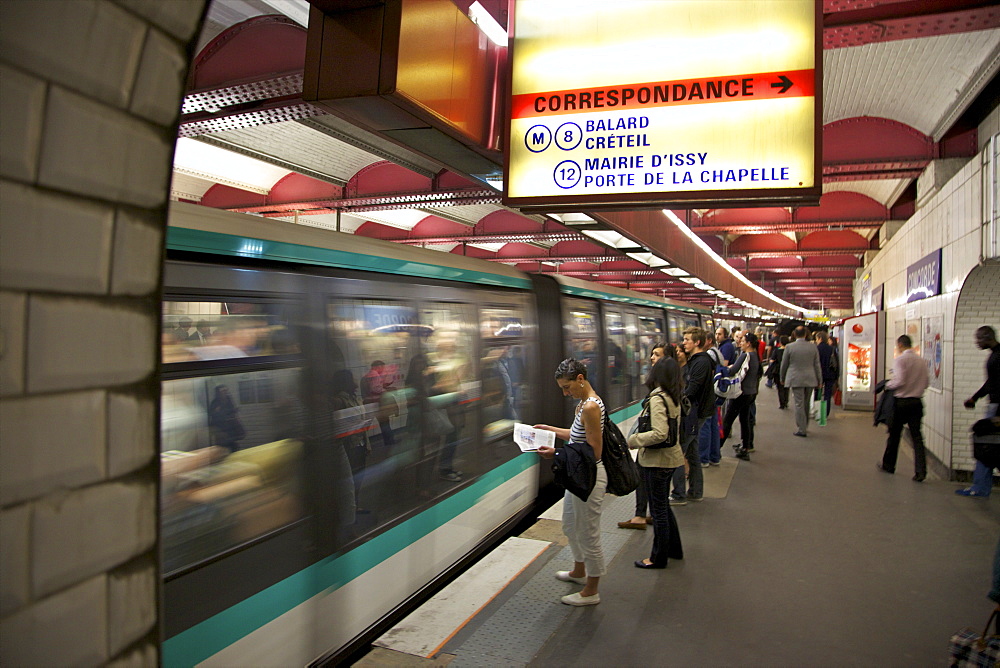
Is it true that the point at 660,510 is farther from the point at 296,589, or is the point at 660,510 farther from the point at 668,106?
the point at 668,106

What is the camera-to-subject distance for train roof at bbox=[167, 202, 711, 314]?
2.70 m

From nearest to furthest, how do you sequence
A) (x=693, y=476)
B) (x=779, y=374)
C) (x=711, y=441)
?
(x=693, y=476) → (x=711, y=441) → (x=779, y=374)

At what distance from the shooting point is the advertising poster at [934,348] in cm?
847

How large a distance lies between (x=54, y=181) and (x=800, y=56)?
3.56 m

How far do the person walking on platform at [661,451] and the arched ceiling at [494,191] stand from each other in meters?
1.71

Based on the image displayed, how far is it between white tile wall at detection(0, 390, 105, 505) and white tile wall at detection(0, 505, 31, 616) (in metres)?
0.03

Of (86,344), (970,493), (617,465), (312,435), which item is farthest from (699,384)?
(86,344)

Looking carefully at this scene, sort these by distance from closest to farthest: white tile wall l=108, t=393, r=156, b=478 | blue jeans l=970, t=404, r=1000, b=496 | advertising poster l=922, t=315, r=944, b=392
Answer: white tile wall l=108, t=393, r=156, b=478 < blue jeans l=970, t=404, r=1000, b=496 < advertising poster l=922, t=315, r=944, b=392

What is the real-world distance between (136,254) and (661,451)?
4.59 metres

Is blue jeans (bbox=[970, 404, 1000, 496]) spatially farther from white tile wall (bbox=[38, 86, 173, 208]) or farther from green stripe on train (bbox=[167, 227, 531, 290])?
white tile wall (bbox=[38, 86, 173, 208])

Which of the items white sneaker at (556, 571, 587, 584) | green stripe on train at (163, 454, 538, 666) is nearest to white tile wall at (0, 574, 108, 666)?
green stripe on train at (163, 454, 538, 666)

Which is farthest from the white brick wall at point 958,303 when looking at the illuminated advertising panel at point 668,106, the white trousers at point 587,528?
the white trousers at point 587,528

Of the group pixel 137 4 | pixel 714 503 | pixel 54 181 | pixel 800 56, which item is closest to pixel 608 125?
pixel 800 56

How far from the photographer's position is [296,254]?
3270 mm
